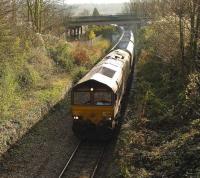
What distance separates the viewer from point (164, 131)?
16.2m

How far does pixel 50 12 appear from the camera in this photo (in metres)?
Answer: 39.2

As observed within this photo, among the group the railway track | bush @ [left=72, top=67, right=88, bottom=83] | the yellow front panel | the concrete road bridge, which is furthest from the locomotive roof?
the concrete road bridge

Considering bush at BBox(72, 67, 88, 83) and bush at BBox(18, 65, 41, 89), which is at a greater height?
bush at BBox(18, 65, 41, 89)

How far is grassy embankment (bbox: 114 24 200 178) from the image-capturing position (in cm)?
1225

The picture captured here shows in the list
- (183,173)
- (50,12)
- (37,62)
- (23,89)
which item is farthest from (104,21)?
(183,173)

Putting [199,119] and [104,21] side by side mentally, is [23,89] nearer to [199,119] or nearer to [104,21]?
[199,119]

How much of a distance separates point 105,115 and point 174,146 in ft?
12.9

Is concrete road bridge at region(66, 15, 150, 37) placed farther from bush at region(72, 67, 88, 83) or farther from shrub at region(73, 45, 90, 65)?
bush at region(72, 67, 88, 83)

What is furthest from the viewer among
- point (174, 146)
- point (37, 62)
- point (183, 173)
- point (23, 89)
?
point (37, 62)

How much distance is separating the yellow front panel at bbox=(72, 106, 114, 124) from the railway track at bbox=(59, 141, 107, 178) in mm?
1230

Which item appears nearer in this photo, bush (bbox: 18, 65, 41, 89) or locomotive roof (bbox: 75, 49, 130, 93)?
locomotive roof (bbox: 75, 49, 130, 93)

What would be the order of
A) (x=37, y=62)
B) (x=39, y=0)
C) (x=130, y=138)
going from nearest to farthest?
(x=130, y=138) < (x=37, y=62) < (x=39, y=0)

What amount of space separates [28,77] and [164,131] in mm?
10759

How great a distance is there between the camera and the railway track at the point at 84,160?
1419cm
